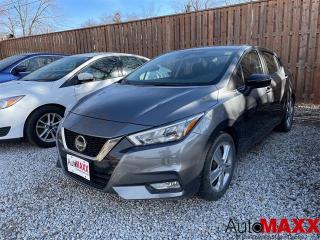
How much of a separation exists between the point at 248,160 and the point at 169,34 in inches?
213

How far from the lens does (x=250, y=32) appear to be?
276 inches

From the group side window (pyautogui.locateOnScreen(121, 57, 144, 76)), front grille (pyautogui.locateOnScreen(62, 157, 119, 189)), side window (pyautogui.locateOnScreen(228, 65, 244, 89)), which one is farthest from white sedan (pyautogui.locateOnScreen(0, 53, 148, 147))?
side window (pyautogui.locateOnScreen(228, 65, 244, 89))

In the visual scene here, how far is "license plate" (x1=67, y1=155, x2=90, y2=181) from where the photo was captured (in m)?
2.48

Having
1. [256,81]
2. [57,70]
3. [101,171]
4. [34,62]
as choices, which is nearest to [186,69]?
[256,81]

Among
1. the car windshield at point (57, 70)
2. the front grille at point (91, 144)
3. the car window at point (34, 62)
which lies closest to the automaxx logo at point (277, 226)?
the front grille at point (91, 144)

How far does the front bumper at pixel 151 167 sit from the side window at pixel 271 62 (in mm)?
2271

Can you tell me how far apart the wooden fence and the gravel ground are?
140 inches

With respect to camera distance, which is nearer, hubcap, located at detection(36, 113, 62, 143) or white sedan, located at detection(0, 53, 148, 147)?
white sedan, located at detection(0, 53, 148, 147)

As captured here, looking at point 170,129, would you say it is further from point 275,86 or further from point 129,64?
point 129,64

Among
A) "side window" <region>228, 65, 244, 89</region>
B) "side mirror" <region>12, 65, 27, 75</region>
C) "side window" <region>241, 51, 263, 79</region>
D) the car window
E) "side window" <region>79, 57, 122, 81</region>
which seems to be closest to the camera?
"side window" <region>228, 65, 244, 89</region>

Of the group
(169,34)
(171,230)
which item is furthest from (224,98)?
(169,34)

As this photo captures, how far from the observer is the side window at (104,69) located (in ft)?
16.4

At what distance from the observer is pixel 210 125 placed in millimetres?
2477

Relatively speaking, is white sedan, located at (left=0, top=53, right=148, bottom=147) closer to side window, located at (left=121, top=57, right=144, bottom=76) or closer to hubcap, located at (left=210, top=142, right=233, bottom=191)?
side window, located at (left=121, top=57, right=144, bottom=76)
